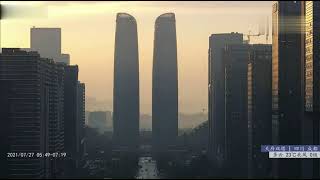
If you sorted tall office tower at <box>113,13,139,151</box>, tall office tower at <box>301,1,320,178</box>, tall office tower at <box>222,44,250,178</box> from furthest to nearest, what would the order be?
1. tall office tower at <box>113,13,139,151</box>
2. tall office tower at <box>222,44,250,178</box>
3. tall office tower at <box>301,1,320,178</box>

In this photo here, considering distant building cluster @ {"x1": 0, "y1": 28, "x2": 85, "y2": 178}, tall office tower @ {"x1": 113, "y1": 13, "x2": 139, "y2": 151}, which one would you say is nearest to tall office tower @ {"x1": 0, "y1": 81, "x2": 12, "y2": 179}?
distant building cluster @ {"x1": 0, "y1": 28, "x2": 85, "y2": 178}

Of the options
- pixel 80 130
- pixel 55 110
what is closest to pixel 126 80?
pixel 80 130

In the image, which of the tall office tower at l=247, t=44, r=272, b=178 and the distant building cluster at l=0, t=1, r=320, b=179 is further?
the tall office tower at l=247, t=44, r=272, b=178

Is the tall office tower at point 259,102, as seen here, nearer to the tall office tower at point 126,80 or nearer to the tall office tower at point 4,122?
the tall office tower at point 4,122

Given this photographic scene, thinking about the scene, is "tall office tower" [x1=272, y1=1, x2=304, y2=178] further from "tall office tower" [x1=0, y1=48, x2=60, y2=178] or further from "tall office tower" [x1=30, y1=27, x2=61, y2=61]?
"tall office tower" [x1=30, y1=27, x2=61, y2=61]

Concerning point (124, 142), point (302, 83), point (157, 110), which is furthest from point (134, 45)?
point (302, 83)

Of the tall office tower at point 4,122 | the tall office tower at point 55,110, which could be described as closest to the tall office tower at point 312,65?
the tall office tower at point 55,110
